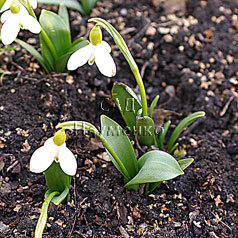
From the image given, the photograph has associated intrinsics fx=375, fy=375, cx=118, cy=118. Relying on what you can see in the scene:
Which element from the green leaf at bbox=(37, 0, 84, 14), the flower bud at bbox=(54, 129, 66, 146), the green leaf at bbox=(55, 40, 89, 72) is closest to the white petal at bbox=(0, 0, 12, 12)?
the green leaf at bbox=(55, 40, 89, 72)

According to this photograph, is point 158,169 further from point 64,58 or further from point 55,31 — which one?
point 55,31

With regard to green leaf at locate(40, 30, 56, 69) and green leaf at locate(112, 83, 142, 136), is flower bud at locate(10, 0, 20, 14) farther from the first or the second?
green leaf at locate(112, 83, 142, 136)

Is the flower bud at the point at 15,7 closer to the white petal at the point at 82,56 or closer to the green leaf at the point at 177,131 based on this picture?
the white petal at the point at 82,56

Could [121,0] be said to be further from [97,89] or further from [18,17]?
[18,17]

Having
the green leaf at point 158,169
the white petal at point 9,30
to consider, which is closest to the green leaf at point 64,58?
the white petal at point 9,30

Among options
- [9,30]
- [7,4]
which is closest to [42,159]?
[9,30]

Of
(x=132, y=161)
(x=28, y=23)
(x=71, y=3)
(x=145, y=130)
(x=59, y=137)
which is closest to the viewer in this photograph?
(x=59, y=137)
